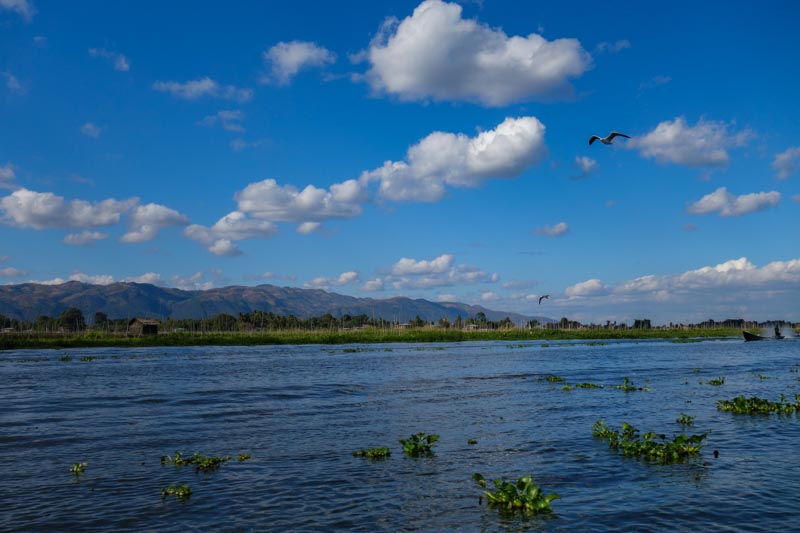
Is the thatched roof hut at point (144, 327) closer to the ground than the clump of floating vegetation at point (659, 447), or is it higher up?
higher up

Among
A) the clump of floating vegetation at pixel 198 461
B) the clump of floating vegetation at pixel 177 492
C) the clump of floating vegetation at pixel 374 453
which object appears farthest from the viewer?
the clump of floating vegetation at pixel 374 453

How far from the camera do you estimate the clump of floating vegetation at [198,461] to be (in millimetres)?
17000

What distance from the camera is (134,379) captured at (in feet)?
143

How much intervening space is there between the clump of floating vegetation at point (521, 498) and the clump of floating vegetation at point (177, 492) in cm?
723

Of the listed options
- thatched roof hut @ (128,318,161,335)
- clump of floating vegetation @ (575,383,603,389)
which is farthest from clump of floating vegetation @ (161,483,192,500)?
thatched roof hut @ (128,318,161,335)

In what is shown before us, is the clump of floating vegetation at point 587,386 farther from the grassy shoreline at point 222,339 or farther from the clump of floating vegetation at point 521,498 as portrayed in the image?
the grassy shoreline at point 222,339

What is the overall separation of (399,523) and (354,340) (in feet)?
377

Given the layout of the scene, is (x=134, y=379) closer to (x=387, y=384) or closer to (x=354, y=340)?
(x=387, y=384)

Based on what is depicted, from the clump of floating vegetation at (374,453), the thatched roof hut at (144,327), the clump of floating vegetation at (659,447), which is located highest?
the thatched roof hut at (144,327)

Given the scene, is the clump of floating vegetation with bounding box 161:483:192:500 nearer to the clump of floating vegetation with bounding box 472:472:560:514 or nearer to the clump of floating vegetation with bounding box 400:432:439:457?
the clump of floating vegetation with bounding box 400:432:439:457

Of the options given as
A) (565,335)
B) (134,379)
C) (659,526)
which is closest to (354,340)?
(565,335)

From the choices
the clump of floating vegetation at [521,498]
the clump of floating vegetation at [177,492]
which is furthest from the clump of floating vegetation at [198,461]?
the clump of floating vegetation at [521,498]

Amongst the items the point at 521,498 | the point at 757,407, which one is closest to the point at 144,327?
the point at 757,407

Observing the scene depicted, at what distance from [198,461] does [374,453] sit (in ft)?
17.3
